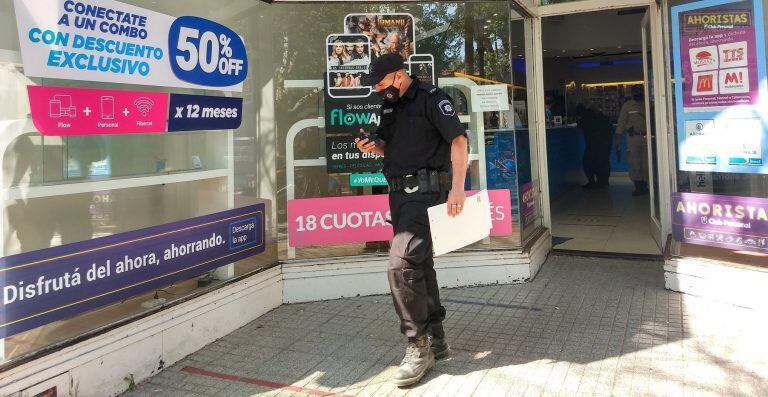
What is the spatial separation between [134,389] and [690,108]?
468 centimetres

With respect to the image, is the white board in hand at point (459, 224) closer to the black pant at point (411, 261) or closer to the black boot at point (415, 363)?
the black pant at point (411, 261)

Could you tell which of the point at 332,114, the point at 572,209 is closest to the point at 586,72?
the point at 572,209

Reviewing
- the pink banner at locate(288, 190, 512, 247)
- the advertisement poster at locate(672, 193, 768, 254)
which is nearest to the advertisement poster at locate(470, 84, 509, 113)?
the pink banner at locate(288, 190, 512, 247)

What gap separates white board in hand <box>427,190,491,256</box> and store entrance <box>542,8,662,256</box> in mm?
3230

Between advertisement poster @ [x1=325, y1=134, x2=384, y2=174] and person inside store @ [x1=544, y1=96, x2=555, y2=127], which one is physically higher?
person inside store @ [x1=544, y1=96, x2=555, y2=127]

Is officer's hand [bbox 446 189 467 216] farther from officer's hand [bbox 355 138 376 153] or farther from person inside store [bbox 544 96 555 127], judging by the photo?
person inside store [bbox 544 96 555 127]

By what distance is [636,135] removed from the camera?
32.0 feet

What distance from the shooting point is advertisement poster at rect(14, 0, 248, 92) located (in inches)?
115

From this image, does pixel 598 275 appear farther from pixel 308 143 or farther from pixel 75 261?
pixel 75 261

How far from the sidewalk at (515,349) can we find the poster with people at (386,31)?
7.21 feet

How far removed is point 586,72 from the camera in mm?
13500

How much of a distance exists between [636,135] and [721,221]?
5621 mm

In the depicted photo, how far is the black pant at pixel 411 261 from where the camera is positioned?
331 centimetres

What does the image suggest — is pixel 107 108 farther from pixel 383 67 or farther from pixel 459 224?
pixel 459 224
